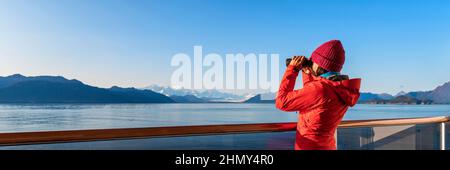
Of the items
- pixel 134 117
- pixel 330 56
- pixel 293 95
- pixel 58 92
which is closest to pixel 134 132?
pixel 293 95

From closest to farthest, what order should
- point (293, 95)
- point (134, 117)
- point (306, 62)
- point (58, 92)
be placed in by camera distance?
point (293, 95) → point (306, 62) → point (134, 117) → point (58, 92)

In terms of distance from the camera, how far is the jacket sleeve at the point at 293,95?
1871mm

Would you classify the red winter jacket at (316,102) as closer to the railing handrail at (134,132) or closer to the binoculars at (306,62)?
the binoculars at (306,62)

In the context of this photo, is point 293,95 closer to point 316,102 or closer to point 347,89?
point 316,102

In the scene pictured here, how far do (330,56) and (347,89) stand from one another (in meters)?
0.16

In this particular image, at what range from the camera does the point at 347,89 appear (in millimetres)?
1906

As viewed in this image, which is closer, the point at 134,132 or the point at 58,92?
the point at 134,132

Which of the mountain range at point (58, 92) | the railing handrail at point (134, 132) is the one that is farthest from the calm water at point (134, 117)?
the railing handrail at point (134, 132)

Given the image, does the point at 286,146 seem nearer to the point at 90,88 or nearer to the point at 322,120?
the point at 322,120

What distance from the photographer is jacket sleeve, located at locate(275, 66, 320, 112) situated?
1.87m

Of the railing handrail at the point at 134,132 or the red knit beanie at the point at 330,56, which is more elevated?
the red knit beanie at the point at 330,56

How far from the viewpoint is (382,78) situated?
50000 millimetres
